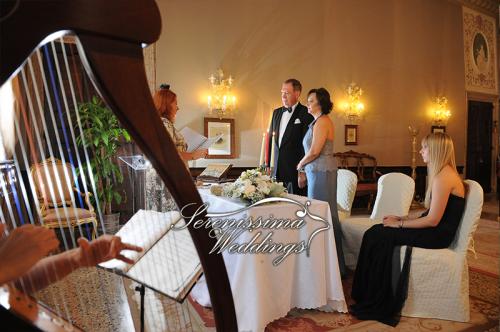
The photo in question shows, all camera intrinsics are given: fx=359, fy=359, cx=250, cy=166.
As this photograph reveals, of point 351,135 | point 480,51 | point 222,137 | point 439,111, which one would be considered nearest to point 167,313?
point 222,137

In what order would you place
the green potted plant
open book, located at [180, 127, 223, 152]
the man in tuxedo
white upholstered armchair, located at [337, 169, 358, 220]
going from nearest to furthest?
open book, located at [180, 127, 223, 152]
white upholstered armchair, located at [337, 169, 358, 220]
the man in tuxedo
the green potted plant

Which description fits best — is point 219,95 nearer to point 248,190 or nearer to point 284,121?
point 284,121

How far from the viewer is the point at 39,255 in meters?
0.65

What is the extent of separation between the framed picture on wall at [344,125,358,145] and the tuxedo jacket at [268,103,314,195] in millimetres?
3735

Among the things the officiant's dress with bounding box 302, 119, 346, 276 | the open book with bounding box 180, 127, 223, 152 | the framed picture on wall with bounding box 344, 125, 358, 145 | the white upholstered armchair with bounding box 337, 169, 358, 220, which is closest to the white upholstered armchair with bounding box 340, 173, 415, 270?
the officiant's dress with bounding box 302, 119, 346, 276

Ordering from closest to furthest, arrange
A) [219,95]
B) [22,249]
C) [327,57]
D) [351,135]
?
1. [22,249]
2. [219,95]
3. [327,57]
4. [351,135]

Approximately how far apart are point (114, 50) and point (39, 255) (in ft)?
1.39

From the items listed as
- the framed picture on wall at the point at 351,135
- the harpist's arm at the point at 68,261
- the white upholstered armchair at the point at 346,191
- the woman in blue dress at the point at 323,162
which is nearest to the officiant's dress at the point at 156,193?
the woman in blue dress at the point at 323,162

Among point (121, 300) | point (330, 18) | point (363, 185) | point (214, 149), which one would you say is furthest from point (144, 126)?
point (330, 18)

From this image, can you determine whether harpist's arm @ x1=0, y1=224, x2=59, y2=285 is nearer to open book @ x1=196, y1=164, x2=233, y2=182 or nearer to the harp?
the harp

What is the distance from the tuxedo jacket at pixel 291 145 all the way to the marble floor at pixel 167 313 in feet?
4.49

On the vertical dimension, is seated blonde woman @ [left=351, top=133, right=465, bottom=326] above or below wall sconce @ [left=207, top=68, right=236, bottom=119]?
below

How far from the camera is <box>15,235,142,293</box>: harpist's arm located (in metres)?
0.72

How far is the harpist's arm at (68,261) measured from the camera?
72 cm
